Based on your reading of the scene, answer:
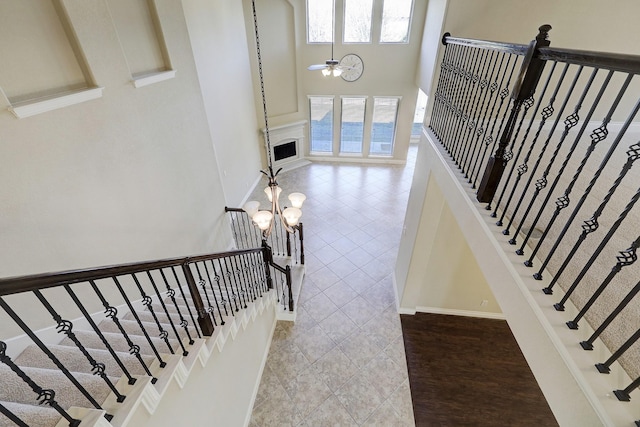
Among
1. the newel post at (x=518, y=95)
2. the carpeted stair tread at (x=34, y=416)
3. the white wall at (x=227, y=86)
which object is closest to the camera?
the carpeted stair tread at (x=34, y=416)

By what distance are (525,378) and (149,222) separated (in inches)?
212

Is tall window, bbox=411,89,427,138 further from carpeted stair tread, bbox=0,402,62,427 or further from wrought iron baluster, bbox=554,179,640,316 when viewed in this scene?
carpeted stair tread, bbox=0,402,62,427

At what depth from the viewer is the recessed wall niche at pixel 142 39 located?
A: 3.12 m

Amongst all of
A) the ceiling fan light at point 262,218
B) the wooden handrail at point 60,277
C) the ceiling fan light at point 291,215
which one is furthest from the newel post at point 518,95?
the wooden handrail at point 60,277

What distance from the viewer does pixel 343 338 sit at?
4449 millimetres

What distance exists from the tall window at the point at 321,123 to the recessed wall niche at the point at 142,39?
5666mm

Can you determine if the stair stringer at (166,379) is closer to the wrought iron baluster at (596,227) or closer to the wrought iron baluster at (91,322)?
the wrought iron baluster at (91,322)

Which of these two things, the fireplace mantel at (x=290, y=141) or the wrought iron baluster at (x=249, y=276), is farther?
the fireplace mantel at (x=290, y=141)

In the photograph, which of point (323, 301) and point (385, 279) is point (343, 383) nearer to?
point (323, 301)

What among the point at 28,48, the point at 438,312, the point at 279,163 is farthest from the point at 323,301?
the point at 279,163

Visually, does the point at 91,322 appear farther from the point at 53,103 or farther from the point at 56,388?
the point at 53,103

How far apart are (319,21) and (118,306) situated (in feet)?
26.2

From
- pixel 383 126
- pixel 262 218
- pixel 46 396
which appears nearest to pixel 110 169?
pixel 262 218

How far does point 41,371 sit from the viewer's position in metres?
1.60
